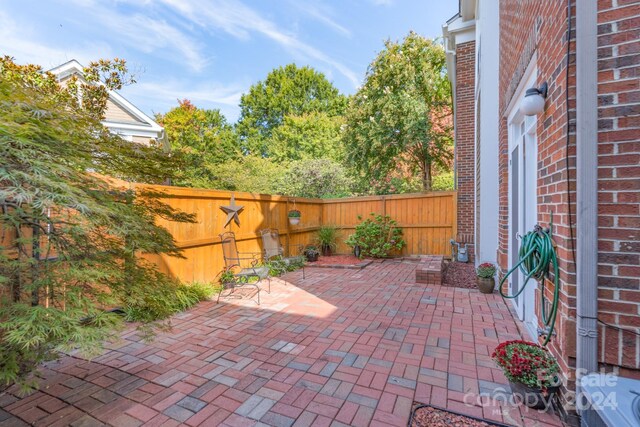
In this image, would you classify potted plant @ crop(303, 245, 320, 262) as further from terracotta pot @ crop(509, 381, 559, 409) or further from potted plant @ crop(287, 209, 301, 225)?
terracotta pot @ crop(509, 381, 559, 409)

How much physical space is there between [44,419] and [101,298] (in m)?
0.90

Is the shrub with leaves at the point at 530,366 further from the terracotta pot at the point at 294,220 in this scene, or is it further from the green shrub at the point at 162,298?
the terracotta pot at the point at 294,220

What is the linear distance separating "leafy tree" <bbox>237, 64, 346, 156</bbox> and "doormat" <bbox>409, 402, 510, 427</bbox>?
69.9ft

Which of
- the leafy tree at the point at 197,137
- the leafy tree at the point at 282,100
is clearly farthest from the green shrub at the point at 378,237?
the leafy tree at the point at 282,100

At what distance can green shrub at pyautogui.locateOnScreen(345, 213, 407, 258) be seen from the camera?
7895mm

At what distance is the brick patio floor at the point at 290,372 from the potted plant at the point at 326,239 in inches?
180

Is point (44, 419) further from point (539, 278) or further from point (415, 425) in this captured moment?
point (539, 278)

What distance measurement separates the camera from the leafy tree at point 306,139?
1881cm

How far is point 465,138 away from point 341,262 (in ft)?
14.7

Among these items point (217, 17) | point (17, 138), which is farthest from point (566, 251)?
point (217, 17)

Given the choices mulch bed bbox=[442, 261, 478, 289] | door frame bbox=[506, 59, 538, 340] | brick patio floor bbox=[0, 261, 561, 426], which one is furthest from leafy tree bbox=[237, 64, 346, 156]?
brick patio floor bbox=[0, 261, 561, 426]

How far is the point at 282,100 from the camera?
72.1 ft

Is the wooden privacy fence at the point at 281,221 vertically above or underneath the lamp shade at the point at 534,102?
underneath

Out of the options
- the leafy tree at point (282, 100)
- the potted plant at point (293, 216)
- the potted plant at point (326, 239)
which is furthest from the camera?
the leafy tree at point (282, 100)
